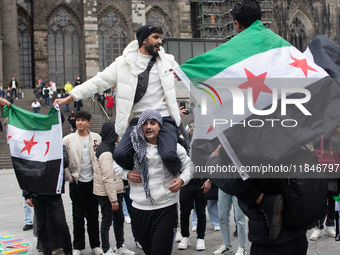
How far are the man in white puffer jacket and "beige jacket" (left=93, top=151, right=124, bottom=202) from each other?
1.51 meters

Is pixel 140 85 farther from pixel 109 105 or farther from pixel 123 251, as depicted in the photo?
pixel 109 105

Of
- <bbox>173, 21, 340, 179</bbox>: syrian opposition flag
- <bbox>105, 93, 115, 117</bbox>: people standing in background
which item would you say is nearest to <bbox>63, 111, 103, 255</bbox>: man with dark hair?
<bbox>173, 21, 340, 179</bbox>: syrian opposition flag

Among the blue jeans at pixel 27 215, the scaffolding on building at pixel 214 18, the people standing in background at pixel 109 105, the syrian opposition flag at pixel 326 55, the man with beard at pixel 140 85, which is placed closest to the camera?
the syrian opposition flag at pixel 326 55

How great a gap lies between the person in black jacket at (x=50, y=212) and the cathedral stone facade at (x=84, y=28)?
3087cm

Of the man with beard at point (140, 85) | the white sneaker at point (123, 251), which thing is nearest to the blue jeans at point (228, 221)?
the white sneaker at point (123, 251)

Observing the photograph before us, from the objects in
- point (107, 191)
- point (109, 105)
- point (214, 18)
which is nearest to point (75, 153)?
point (107, 191)

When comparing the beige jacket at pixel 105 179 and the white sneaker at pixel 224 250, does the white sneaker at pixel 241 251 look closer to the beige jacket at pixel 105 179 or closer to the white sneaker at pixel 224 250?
the white sneaker at pixel 224 250

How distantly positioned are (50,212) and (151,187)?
2.00 m

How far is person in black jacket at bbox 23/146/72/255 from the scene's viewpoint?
503 centimetres

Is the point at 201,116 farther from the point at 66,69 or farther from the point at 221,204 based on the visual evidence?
the point at 66,69

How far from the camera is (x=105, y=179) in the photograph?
5.24 metres

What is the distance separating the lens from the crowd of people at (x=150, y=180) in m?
2.72

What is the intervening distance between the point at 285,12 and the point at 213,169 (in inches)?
1553

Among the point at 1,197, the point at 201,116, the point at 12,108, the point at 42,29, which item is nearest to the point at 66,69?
the point at 42,29
